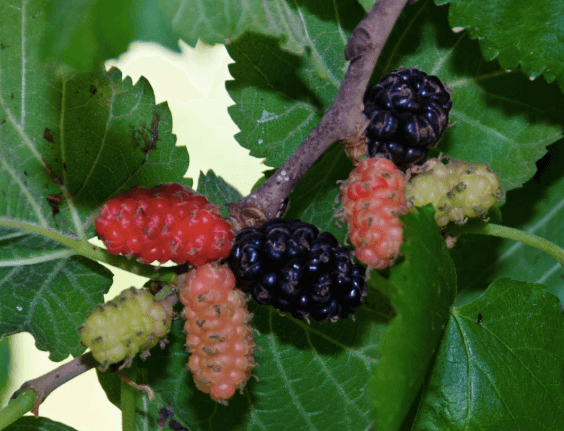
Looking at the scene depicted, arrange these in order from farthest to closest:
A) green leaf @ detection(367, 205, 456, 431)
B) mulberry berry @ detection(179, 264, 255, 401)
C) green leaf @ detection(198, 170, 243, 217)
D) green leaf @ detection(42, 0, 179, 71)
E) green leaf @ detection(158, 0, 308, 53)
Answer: green leaf @ detection(198, 170, 243, 217) → mulberry berry @ detection(179, 264, 255, 401) → green leaf @ detection(367, 205, 456, 431) → green leaf @ detection(158, 0, 308, 53) → green leaf @ detection(42, 0, 179, 71)

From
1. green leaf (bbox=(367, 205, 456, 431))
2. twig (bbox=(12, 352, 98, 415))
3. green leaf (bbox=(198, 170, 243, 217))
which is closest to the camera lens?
green leaf (bbox=(367, 205, 456, 431))

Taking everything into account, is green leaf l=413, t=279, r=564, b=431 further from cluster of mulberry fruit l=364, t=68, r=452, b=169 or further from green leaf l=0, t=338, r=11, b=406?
green leaf l=0, t=338, r=11, b=406

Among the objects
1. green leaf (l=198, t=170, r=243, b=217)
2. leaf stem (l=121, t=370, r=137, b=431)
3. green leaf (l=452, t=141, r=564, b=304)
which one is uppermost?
green leaf (l=452, t=141, r=564, b=304)

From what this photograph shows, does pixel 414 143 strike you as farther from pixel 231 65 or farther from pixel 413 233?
pixel 231 65

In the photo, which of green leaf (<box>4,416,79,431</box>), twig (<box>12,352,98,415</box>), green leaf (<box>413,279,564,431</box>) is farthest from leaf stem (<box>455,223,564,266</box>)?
green leaf (<box>4,416,79,431</box>)

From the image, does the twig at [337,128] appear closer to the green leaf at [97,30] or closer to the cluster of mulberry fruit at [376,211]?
the cluster of mulberry fruit at [376,211]

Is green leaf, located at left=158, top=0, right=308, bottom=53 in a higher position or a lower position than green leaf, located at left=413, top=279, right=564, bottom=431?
higher

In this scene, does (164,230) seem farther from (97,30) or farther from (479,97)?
(479,97)
